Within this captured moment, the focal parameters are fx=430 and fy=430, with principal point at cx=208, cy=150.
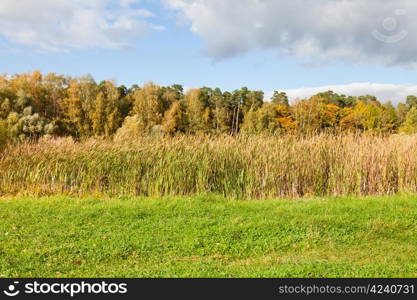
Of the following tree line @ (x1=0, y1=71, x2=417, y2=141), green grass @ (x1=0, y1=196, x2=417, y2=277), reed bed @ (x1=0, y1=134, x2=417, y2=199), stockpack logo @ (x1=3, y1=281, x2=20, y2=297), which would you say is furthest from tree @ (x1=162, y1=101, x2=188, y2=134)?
stockpack logo @ (x1=3, y1=281, x2=20, y2=297)

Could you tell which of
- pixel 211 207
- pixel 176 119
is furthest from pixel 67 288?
pixel 176 119

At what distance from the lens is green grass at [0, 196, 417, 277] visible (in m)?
4.45

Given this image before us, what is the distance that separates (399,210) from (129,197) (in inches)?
184

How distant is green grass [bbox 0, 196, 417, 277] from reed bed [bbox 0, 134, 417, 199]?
2.51 ft

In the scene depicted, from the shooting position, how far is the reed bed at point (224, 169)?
8.34 m

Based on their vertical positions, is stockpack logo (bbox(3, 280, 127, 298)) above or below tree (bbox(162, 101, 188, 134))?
below

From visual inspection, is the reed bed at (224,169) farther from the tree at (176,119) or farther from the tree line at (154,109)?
→ the tree at (176,119)

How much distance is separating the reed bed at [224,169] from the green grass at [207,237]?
2.51 feet

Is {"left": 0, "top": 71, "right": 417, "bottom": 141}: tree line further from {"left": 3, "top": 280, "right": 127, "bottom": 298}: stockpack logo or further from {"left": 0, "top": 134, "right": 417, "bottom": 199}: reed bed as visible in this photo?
{"left": 3, "top": 280, "right": 127, "bottom": 298}: stockpack logo

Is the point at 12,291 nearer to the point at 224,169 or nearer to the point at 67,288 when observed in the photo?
the point at 67,288

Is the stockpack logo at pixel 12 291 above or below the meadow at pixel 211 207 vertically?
below

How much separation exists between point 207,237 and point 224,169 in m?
2.98

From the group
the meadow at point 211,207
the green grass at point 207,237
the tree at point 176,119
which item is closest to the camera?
the green grass at point 207,237

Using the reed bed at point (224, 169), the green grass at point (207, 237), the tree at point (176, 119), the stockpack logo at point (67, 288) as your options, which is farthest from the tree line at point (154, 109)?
the stockpack logo at point (67, 288)
